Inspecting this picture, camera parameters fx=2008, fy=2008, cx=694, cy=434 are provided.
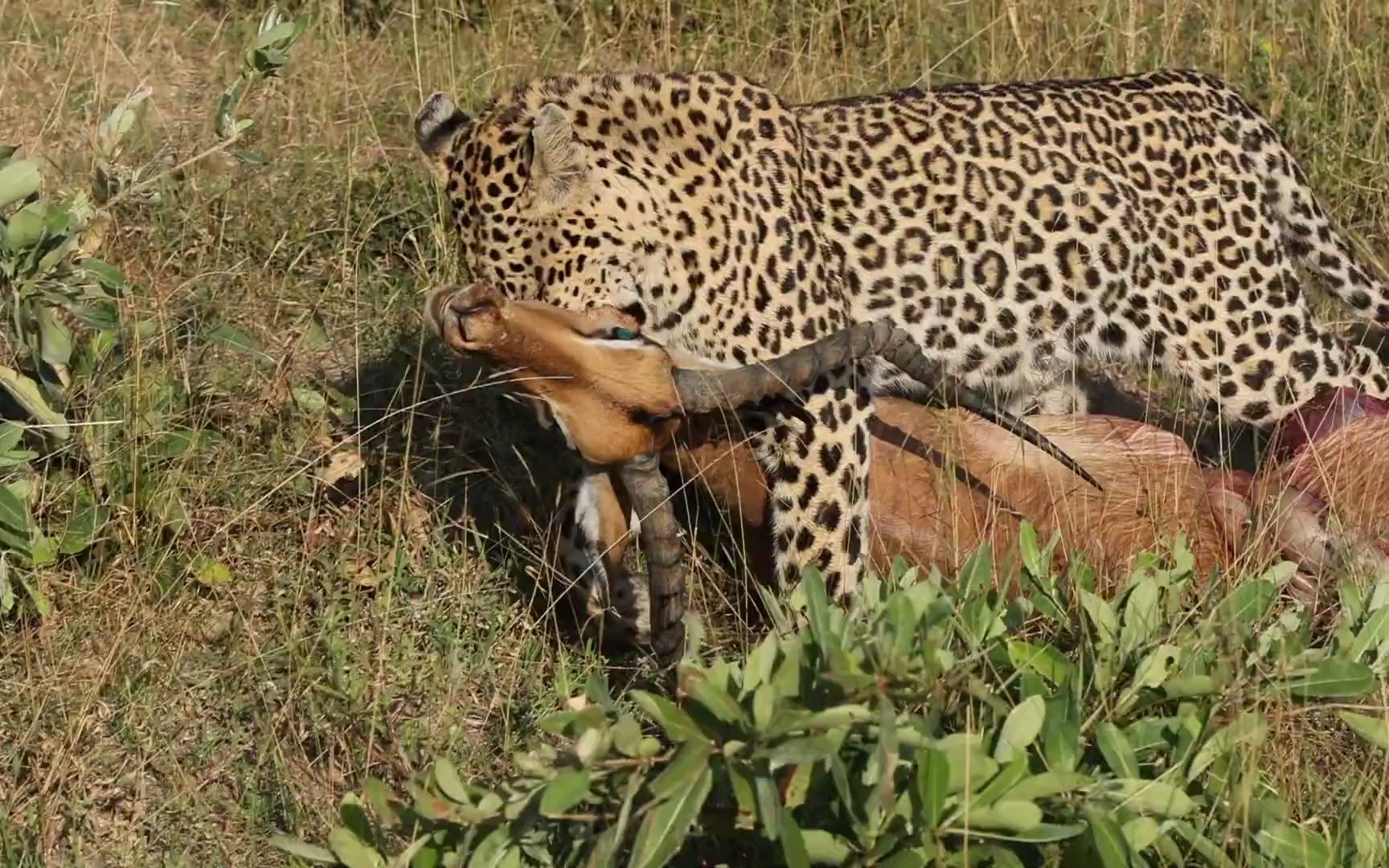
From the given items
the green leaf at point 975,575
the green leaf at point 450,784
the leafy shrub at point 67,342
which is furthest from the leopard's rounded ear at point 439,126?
the green leaf at point 450,784

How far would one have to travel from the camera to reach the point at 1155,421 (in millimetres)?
7578

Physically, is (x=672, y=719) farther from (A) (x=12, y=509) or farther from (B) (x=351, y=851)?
(A) (x=12, y=509)

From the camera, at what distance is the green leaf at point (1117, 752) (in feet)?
14.8

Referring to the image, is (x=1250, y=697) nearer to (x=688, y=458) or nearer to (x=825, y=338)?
(x=825, y=338)

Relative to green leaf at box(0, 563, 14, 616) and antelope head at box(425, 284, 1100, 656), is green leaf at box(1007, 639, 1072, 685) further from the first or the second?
green leaf at box(0, 563, 14, 616)

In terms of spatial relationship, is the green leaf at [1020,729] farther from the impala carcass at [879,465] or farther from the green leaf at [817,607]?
the impala carcass at [879,465]

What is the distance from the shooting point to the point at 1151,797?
4375mm

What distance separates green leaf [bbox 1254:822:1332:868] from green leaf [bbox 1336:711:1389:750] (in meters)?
0.26

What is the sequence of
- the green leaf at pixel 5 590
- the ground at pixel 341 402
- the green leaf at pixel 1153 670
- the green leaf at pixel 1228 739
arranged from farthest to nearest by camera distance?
the green leaf at pixel 5 590
the ground at pixel 341 402
the green leaf at pixel 1153 670
the green leaf at pixel 1228 739

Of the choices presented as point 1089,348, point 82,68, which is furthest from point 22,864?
point 82,68

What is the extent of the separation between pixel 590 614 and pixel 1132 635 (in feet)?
7.54

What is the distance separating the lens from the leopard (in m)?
6.15

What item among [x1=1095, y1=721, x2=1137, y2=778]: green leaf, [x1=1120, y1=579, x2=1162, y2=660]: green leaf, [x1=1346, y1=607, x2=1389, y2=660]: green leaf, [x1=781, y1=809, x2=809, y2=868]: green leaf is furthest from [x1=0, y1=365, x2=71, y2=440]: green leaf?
[x1=1346, y1=607, x2=1389, y2=660]: green leaf

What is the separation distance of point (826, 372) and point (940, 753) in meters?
2.16
